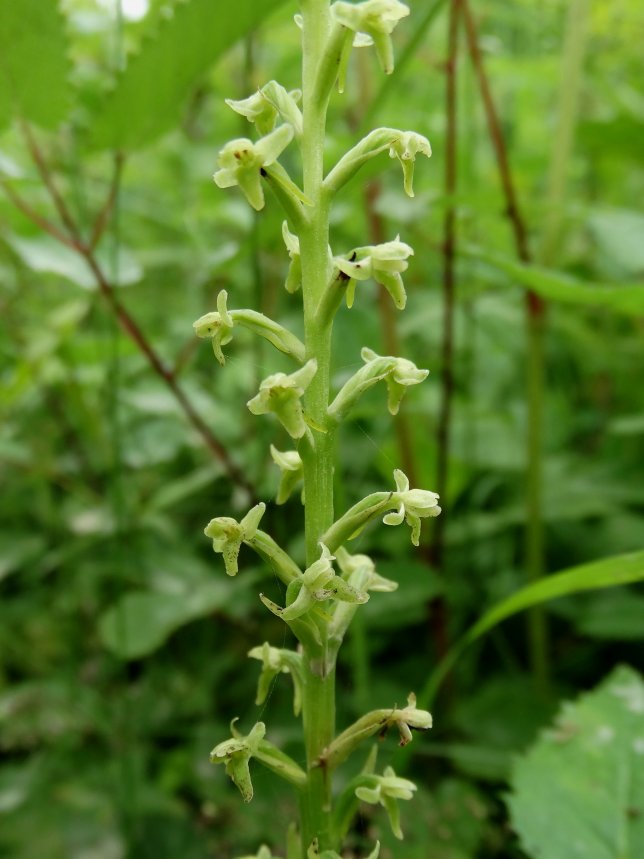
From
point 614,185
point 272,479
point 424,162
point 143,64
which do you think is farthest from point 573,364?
point 143,64

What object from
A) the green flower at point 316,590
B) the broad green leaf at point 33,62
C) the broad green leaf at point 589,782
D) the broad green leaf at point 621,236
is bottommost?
the broad green leaf at point 589,782

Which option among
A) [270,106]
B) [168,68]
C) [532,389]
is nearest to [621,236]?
[532,389]

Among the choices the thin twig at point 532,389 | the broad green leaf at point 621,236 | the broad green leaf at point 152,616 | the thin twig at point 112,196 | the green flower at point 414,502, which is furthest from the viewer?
the thin twig at point 532,389

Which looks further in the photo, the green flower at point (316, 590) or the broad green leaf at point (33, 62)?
the broad green leaf at point (33, 62)

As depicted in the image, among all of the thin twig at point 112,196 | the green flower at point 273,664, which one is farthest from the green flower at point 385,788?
the thin twig at point 112,196

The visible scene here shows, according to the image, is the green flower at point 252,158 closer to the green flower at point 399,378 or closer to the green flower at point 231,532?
the green flower at point 399,378

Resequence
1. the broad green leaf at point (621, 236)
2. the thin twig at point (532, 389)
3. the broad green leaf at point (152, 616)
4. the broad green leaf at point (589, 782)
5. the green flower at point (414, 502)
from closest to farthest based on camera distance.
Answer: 1. the green flower at point (414, 502)
2. the broad green leaf at point (589, 782)
3. the broad green leaf at point (621, 236)
4. the broad green leaf at point (152, 616)
5. the thin twig at point (532, 389)
